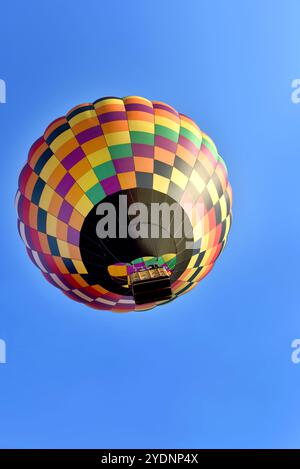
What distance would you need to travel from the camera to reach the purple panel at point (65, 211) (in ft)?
24.1

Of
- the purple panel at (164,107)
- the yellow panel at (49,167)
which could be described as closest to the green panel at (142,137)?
the purple panel at (164,107)

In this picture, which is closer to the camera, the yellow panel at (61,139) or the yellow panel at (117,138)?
the yellow panel at (117,138)

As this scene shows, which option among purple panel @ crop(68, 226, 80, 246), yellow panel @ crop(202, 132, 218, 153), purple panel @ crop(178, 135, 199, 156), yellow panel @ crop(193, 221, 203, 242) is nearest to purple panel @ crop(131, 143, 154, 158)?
purple panel @ crop(178, 135, 199, 156)

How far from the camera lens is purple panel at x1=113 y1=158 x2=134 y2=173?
23.7 ft

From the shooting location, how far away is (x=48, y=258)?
794 cm

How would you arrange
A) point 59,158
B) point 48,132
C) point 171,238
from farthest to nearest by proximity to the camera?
point 48,132, point 59,158, point 171,238

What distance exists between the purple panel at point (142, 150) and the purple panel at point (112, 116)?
639 mm

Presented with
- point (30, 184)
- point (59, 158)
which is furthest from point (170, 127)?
point (30, 184)

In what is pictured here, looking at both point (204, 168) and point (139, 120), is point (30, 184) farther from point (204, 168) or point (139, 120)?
point (204, 168)

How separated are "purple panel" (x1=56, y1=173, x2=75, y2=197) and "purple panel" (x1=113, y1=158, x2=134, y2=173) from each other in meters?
0.74

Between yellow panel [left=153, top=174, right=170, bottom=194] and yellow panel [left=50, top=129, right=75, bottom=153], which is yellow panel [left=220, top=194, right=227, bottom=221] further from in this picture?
yellow panel [left=50, top=129, right=75, bottom=153]

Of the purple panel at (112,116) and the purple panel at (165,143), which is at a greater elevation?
the purple panel at (112,116)

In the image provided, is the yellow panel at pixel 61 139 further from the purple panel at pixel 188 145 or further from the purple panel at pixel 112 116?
the purple panel at pixel 188 145

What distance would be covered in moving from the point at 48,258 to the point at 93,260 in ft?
3.62
